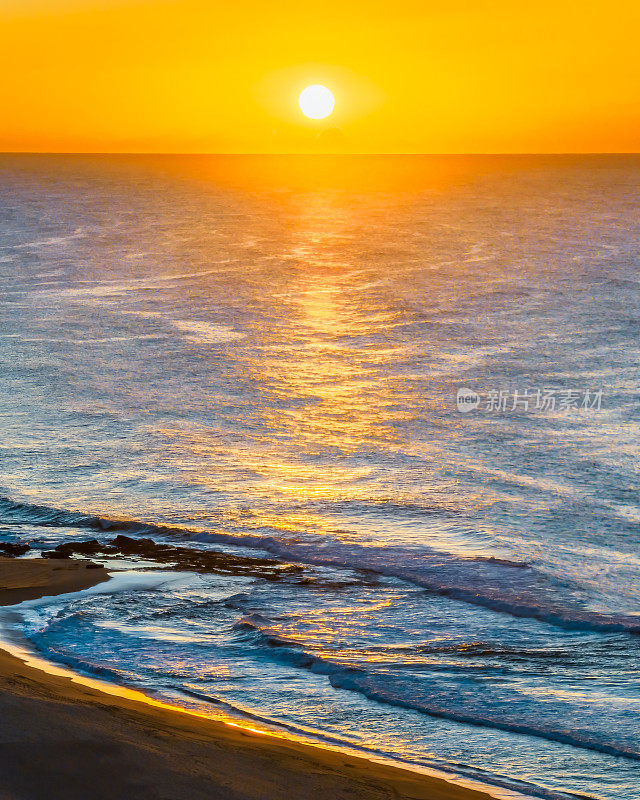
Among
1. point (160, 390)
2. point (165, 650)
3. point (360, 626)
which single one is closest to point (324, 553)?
point (360, 626)

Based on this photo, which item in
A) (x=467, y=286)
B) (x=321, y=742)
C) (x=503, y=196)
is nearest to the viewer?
(x=321, y=742)

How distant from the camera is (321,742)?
34.0 ft

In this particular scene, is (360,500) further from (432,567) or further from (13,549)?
(13,549)

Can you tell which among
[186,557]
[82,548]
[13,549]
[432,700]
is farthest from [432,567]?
[13,549]

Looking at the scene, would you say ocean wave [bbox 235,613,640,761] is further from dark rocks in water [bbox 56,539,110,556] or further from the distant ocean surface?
dark rocks in water [bbox 56,539,110,556]

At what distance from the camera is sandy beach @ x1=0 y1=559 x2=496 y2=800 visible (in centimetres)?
809

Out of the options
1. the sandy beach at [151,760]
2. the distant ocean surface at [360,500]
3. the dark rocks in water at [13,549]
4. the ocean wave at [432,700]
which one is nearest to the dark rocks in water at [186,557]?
the distant ocean surface at [360,500]

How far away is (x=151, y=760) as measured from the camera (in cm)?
852

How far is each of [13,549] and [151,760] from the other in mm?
10355

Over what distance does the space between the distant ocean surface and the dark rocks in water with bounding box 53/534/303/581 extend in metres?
0.14

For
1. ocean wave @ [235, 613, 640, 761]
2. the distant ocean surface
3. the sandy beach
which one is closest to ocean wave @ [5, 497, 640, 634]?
the distant ocean surface

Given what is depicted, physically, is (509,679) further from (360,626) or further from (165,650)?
(165,650)

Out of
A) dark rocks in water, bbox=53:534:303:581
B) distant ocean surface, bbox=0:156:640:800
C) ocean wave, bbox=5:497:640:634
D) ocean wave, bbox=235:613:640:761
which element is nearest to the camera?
ocean wave, bbox=235:613:640:761

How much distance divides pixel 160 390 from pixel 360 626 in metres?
25.8
